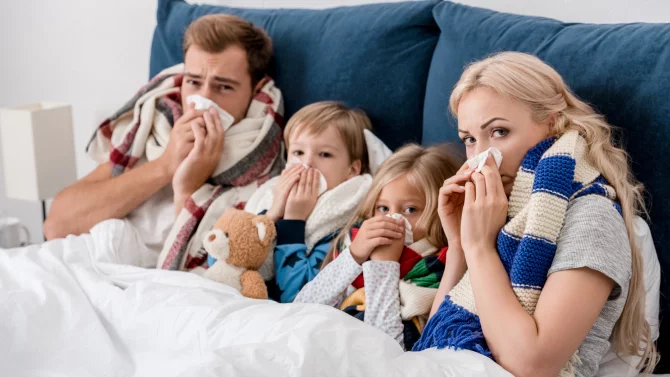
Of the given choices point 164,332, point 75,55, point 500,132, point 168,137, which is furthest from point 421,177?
point 75,55

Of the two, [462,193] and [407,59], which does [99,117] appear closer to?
[407,59]

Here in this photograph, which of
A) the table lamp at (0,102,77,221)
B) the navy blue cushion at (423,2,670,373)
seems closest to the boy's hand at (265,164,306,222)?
the navy blue cushion at (423,2,670,373)

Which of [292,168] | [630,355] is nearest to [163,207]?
[292,168]

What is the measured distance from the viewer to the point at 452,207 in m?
1.58

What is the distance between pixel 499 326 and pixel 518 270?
10 centimetres

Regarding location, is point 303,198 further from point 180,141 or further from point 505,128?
point 505,128

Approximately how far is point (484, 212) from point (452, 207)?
14 centimetres

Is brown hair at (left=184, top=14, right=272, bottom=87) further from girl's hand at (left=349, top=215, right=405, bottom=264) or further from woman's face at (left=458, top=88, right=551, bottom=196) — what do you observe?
woman's face at (left=458, top=88, right=551, bottom=196)

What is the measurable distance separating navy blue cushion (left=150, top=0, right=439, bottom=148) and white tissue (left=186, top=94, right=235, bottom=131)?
0.18 metres

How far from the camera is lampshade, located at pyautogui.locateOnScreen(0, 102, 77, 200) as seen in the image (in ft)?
8.54

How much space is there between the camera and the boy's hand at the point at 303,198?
78.0 inches

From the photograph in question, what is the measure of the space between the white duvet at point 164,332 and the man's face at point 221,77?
1.88 feet

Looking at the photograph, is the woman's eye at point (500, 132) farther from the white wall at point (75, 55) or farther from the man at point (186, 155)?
the white wall at point (75, 55)

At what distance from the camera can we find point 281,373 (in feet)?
4.17
